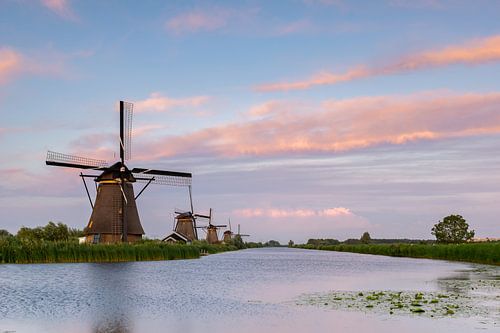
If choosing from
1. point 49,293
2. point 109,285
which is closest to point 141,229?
point 109,285

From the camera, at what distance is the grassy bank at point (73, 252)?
134ft

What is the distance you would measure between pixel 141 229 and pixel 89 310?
38.8 metres

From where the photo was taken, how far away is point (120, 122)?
Answer: 57.9 meters

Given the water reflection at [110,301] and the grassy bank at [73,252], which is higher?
the grassy bank at [73,252]

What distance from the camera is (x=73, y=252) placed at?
43.5m

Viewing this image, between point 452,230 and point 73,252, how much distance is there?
2613 inches

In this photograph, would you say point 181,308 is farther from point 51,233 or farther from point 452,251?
point 452,251

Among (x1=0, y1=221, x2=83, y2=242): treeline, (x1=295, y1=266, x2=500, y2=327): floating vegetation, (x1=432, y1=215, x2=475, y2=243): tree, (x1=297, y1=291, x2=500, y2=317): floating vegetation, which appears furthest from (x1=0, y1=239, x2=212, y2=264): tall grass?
(x1=432, y1=215, x2=475, y2=243): tree

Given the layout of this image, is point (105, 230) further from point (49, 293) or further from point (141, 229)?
point (49, 293)

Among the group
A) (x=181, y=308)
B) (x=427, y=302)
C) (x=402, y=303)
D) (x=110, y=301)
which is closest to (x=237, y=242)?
(x=110, y=301)

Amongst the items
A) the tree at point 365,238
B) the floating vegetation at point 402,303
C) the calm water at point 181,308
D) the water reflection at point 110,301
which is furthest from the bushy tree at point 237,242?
the floating vegetation at point 402,303

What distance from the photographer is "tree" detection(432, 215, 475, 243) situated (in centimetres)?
9150

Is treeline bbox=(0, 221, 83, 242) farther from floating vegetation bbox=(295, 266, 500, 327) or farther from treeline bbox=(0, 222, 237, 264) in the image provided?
floating vegetation bbox=(295, 266, 500, 327)

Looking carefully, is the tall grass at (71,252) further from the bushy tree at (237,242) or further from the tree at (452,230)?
the bushy tree at (237,242)
